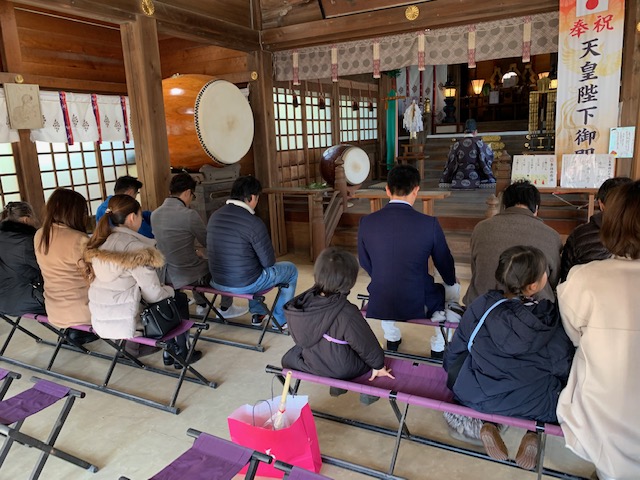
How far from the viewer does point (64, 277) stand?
2.88 meters

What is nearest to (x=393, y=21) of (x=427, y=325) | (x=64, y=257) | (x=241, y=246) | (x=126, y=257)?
(x=241, y=246)

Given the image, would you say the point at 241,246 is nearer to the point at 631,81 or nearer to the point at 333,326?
the point at 333,326

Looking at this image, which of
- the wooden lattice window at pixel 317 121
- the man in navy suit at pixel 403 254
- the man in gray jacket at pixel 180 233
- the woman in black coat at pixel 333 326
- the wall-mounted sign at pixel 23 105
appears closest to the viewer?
the woman in black coat at pixel 333 326

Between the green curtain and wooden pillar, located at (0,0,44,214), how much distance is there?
7.07m

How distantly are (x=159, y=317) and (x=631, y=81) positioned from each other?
455 centimetres

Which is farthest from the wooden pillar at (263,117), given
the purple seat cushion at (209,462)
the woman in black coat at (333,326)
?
the purple seat cushion at (209,462)

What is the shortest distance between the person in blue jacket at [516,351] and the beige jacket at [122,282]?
1746mm

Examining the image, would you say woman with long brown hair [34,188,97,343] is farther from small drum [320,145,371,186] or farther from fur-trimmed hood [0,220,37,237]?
small drum [320,145,371,186]

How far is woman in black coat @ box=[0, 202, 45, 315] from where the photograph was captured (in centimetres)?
308

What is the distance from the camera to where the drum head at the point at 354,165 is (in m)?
6.41

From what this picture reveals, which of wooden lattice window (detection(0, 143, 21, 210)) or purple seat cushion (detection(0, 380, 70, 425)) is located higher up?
wooden lattice window (detection(0, 143, 21, 210))

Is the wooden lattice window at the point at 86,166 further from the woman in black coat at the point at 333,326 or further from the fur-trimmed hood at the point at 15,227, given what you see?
the woman in black coat at the point at 333,326

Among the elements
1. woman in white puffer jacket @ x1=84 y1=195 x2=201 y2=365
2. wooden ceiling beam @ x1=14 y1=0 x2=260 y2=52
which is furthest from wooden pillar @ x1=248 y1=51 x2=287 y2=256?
woman in white puffer jacket @ x1=84 y1=195 x2=201 y2=365

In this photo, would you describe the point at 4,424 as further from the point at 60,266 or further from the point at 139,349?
the point at 139,349
